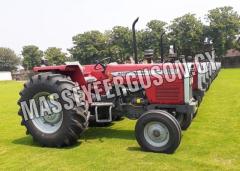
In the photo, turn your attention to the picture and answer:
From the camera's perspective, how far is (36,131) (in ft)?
22.0

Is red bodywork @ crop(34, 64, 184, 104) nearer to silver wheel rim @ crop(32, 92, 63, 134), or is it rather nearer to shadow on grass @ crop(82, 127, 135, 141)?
silver wheel rim @ crop(32, 92, 63, 134)

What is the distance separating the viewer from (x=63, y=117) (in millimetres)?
6309

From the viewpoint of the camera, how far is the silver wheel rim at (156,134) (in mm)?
5781

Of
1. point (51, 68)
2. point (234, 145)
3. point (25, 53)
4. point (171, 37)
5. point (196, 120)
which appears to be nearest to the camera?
point (234, 145)

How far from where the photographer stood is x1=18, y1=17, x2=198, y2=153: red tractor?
586cm

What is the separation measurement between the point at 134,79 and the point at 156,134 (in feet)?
4.19

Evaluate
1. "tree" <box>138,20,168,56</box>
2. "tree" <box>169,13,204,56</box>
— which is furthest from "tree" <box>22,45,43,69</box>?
→ "tree" <box>138,20,168,56</box>

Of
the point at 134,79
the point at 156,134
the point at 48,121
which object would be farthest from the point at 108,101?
the point at 156,134

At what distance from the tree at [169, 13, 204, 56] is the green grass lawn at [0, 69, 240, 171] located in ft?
168

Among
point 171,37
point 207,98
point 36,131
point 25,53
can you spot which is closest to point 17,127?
point 36,131

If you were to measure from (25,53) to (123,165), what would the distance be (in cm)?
8284

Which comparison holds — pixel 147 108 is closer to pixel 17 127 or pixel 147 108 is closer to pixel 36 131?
pixel 36 131

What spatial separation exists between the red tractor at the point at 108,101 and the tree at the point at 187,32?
51578 millimetres

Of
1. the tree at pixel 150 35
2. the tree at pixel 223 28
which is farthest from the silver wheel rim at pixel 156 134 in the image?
the tree at pixel 223 28
